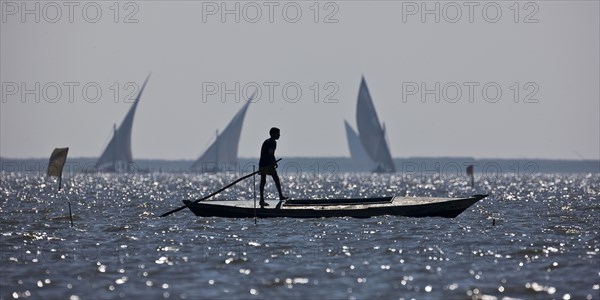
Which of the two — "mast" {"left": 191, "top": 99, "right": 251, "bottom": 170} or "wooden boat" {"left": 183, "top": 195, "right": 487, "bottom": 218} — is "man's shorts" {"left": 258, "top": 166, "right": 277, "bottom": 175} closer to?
"wooden boat" {"left": 183, "top": 195, "right": 487, "bottom": 218}

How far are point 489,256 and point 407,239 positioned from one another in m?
3.48

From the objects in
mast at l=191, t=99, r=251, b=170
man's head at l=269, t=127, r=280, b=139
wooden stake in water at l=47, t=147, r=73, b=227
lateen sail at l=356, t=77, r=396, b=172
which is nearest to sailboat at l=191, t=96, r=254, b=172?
mast at l=191, t=99, r=251, b=170

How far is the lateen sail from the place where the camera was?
383 ft

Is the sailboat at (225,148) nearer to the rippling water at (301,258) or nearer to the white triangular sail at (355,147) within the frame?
the white triangular sail at (355,147)

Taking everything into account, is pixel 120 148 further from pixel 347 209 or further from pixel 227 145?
pixel 347 209

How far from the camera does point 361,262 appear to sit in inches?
718

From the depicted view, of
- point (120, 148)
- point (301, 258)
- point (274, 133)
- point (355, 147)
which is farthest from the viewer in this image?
point (355, 147)

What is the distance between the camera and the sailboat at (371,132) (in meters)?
117

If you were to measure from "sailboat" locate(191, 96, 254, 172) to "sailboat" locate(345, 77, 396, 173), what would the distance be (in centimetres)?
1260

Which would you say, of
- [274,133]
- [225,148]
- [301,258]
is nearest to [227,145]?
[225,148]

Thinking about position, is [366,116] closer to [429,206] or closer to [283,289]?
[429,206]

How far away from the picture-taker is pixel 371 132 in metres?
118

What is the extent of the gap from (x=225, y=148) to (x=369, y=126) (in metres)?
16.1

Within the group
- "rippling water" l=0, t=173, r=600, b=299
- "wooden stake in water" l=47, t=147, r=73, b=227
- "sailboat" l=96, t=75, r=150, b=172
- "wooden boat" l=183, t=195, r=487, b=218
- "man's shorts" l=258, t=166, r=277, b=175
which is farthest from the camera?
"sailboat" l=96, t=75, r=150, b=172
